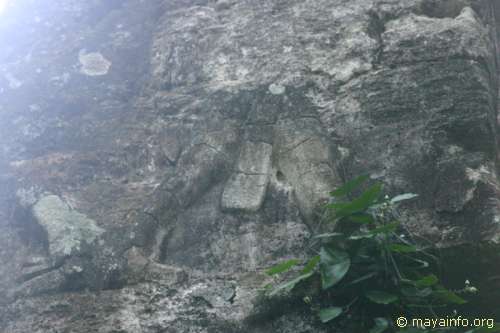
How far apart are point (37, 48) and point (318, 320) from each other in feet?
10.4

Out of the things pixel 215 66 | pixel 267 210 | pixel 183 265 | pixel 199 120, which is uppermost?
pixel 215 66

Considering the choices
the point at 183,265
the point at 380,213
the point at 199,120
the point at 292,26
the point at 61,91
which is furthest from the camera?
the point at 61,91

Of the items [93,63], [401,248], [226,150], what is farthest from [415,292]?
[93,63]

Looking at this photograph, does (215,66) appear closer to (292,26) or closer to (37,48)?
(292,26)

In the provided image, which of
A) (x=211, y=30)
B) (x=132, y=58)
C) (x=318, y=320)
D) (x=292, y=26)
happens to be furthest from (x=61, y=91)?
(x=318, y=320)

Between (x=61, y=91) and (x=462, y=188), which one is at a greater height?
(x=61, y=91)

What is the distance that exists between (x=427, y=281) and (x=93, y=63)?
2903mm

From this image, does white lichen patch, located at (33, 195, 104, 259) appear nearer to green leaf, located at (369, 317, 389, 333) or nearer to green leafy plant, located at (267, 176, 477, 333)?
green leafy plant, located at (267, 176, 477, 333)

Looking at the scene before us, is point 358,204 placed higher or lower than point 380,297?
higher

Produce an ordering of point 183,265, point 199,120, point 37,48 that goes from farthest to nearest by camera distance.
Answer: point 37,48 < point 199,120 < point 183,265

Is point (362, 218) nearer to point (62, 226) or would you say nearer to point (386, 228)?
point (386, 228)

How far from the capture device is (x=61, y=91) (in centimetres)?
403

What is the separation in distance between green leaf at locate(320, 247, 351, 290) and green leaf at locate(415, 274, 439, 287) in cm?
29

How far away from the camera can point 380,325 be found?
2.25 meters
